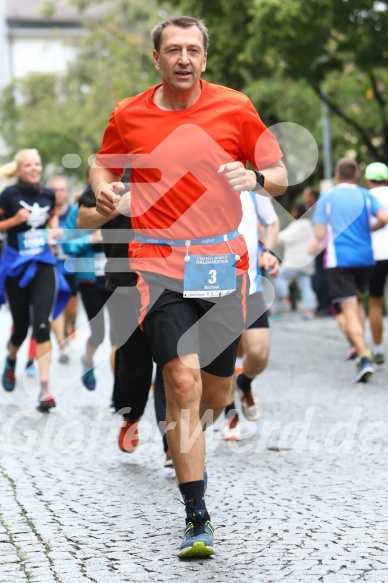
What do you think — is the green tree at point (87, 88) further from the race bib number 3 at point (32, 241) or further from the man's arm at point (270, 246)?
the man's arm at point (270, 246)

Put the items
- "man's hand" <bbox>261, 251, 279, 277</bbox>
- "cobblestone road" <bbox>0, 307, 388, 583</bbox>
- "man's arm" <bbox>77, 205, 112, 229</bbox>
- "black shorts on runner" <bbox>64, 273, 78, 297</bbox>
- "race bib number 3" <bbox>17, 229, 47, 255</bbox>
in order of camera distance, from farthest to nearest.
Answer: "black shorts on runner" <bbox>64, 273, 78, 297</bbox>, "race bib number 3" <bbox>17, 229, 47, 255</bbox>, "man's hand" <bbox>261, 251, 279, 277</bbox>, "man's arm" <bbox>77, 205, 112, 229</bbox>, "cobblestone road" <bbox>0, 307, 388, 583</bbox>

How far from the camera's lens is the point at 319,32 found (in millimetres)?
16641

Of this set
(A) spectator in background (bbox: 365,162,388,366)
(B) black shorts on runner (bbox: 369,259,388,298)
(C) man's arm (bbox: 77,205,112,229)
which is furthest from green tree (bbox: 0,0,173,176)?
(C) man's arm (bbox: 77,205,112,229)

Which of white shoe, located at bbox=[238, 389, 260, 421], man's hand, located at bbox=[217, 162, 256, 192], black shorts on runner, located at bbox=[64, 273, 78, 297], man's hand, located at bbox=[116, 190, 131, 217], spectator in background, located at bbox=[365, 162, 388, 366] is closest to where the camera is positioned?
man's hand, located at bbox=[217, 162, 256, 192]

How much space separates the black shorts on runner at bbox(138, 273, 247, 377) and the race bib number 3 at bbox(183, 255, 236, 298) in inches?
1.7

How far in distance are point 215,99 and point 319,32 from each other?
12000 millimetres

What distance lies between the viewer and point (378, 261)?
12.2 metres

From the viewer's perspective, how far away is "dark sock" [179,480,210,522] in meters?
4.76

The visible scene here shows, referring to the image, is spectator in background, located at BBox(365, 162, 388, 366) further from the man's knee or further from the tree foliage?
the man's knee

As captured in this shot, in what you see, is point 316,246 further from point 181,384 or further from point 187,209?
point 181,384

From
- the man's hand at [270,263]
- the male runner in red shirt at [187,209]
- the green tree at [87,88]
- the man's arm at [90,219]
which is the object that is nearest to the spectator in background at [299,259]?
the green tree at [87,88]

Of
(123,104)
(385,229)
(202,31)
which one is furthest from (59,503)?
(385,229)

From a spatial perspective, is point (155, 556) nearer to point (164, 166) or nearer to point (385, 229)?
point (164, 166)

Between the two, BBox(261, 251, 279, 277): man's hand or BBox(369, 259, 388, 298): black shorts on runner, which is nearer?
BBox(261, 251, 279, 277): man's hand
